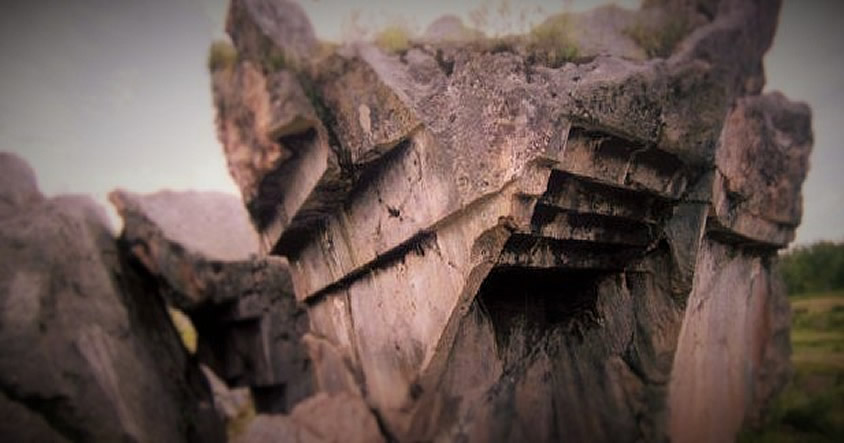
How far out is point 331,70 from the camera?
2.68m

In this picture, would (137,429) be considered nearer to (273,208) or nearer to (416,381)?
(273,208)

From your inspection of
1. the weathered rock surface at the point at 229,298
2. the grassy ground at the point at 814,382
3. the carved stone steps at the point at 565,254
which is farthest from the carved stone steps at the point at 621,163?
the weathered rock surface at the point at 229,298

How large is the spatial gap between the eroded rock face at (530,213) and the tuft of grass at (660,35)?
56 millimetres

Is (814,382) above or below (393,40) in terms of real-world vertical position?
below

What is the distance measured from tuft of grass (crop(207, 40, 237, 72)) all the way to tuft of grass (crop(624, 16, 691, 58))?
287 centimetres

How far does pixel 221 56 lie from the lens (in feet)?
9.99

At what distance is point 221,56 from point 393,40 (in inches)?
47.2

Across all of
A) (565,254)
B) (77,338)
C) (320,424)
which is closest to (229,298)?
(77,338)

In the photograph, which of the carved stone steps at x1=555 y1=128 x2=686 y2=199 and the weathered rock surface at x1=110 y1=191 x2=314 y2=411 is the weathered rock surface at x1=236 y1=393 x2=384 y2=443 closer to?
the carved stone steps at x1=555 y1=128 x2=686 y2=199

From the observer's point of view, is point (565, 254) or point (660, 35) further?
point (660, 35)

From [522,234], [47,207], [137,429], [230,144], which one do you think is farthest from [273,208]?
[47,207]

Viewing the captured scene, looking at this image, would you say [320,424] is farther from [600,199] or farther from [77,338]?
[600,199]

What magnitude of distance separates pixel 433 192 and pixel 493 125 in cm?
52

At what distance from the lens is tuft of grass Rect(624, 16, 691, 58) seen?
329 cm
